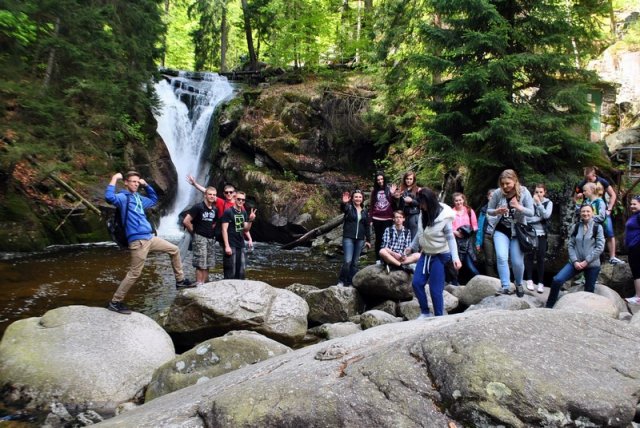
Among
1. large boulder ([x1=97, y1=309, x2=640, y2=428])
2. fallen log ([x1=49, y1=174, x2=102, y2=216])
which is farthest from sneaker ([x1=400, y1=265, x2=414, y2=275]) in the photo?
fallen log ([x1=49, y1=174, x2=102, y2=216])

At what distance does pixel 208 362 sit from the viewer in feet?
16.4

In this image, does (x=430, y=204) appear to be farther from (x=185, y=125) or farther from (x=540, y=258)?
(x=185, y=125)

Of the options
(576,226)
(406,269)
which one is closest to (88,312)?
(406,269)

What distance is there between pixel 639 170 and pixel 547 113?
5481 millimetres

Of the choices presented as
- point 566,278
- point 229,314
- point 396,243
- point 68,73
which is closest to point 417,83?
point 396,243

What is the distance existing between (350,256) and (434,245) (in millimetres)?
3430

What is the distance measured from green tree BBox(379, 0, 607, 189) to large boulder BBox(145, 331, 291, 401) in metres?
7.11

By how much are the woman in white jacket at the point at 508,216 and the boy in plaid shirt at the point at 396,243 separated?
62.9 inches

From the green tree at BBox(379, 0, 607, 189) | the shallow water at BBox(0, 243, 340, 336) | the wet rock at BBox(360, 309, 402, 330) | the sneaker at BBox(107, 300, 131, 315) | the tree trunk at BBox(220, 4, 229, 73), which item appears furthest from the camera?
the tree trunk at BBox(220, 4, 229, 73)

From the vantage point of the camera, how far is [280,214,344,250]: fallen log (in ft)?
55.5

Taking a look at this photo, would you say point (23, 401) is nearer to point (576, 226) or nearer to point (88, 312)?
point (88, 312)

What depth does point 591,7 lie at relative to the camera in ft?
35.8

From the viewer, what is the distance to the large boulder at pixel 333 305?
8234 millimetres

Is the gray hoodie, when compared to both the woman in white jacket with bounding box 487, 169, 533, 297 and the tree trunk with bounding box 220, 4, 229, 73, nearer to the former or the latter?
the woman in white jacket with bounding box 487, 169, 533, 297
